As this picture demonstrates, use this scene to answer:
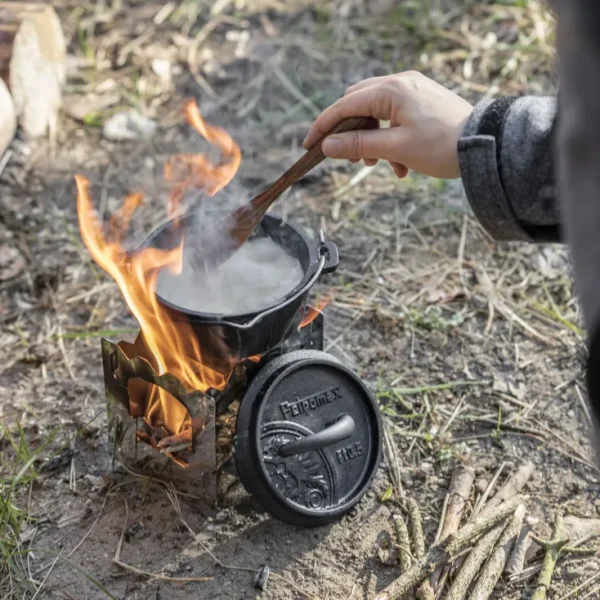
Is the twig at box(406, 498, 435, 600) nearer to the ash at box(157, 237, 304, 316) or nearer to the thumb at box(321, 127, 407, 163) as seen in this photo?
the ash at box(157, 237, 304, 316)

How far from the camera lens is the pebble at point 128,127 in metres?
4.30

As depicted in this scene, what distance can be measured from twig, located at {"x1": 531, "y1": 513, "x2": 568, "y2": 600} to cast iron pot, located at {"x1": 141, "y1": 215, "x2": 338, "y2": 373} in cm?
100

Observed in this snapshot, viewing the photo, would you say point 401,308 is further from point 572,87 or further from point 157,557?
point 572,87

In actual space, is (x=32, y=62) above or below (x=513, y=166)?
below

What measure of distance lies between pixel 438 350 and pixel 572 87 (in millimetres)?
2334

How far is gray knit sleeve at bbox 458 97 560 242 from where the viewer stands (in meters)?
1.99

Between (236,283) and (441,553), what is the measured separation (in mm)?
978

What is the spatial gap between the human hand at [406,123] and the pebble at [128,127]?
2.23m

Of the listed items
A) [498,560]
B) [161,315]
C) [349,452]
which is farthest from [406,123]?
[498,560]

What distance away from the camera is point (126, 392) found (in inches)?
98.4

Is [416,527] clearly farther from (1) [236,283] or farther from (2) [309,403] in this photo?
(1) [236,283]

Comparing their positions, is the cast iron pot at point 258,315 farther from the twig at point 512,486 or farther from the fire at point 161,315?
the twig at point 512,486

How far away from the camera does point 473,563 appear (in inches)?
93.5

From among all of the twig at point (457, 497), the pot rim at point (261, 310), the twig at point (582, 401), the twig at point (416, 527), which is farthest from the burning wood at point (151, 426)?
the twig at point (582, 401)
